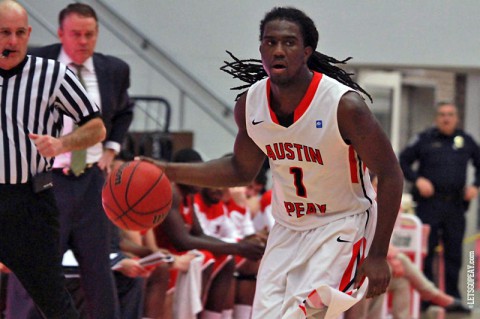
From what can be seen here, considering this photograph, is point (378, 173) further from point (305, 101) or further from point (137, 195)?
point (137, 195)

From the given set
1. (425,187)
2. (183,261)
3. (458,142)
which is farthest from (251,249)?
(458,142)

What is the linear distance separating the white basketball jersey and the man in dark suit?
1.56m

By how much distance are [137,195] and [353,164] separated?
3.47 ft

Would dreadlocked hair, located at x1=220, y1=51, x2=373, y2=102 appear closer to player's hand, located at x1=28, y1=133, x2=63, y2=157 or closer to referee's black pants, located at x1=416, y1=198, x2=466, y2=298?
player's hand, located at x1=28, y1=133, x2=63, y2=157

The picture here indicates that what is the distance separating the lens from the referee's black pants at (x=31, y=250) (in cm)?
525

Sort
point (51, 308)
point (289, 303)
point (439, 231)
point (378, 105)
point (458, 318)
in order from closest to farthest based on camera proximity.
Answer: point (289, 303) < point (51, 308) < point (458, 318) < point (439, 231) < point (378, 105)

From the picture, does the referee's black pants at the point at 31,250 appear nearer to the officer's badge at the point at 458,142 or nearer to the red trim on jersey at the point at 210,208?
the red trim on jersey at the point at 210,208

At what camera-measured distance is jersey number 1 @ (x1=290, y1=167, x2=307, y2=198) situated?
4.86 metres

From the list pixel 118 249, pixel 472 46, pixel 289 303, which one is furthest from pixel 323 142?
pixel 472 46

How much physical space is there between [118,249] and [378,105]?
8653 mm

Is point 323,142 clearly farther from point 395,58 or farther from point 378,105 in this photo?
point 378,105

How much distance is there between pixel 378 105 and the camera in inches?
606

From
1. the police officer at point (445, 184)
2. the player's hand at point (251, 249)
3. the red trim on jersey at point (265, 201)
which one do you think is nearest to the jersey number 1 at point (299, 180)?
the player's hand at point (251, 249)

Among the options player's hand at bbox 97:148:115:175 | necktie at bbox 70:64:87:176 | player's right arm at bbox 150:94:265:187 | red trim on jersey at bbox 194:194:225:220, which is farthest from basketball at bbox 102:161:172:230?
red trim on jersey at bbox 194:194:225:220
